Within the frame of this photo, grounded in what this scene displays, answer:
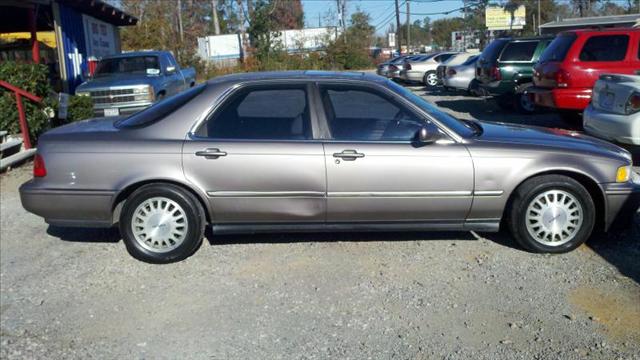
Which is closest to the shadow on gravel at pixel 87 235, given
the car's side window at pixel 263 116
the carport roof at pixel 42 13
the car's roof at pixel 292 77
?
the car's side window at pixel 263 116

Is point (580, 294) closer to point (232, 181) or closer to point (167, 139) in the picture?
point (232, 181)

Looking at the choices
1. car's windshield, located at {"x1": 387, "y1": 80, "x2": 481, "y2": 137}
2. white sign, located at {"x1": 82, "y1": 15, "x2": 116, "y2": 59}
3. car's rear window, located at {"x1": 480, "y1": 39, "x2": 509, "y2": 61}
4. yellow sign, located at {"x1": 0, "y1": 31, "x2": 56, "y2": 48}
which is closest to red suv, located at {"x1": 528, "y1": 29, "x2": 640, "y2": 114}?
car's rear window, located at {"x1": 480, "y1": 39, "x2": 509, "y2": 61}

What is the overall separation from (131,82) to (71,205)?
9.34m

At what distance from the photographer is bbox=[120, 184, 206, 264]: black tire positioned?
5.16m

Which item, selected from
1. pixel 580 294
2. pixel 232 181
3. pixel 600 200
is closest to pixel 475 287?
pixel 580 294

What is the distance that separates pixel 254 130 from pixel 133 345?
2.08 meters

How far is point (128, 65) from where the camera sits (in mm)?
15367

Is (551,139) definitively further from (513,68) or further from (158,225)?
(513,68)

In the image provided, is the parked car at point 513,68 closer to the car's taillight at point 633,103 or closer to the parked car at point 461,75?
the parked car at point 461,75

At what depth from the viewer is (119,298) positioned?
4.63m

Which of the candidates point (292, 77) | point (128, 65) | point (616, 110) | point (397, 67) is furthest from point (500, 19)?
point (292, 77)

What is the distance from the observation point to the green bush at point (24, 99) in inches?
420

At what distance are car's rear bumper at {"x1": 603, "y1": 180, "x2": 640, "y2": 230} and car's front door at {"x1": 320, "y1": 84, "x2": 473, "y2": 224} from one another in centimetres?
117

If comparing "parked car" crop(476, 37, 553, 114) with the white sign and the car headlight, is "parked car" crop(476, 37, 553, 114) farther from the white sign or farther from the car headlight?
the white sign
